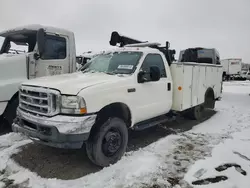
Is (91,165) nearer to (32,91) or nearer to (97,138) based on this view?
(97,138)

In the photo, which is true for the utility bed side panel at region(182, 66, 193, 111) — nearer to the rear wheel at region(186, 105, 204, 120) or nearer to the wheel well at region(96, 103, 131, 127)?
the rear wheel at region(186, 105, 204, 120)

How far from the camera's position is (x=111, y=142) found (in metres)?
3.95

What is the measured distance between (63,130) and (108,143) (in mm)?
912

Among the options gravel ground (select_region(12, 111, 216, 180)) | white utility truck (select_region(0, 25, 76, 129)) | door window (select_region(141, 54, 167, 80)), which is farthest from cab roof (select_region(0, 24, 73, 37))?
gravel ground (select_region(12, 111, 216, 180))

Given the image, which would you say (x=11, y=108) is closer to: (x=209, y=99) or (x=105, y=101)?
(x=105, y=101)

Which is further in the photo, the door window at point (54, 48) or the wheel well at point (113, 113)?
the door window at point (54, 48)

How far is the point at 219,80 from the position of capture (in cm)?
812

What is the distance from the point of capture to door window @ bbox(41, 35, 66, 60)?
5.92 m

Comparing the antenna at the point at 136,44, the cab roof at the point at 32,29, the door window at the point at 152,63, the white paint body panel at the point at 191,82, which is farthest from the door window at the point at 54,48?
the white paint body panel at the point at 191,82

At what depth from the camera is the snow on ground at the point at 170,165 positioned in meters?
3.37

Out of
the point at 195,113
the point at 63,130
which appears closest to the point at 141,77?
the point at 63,130

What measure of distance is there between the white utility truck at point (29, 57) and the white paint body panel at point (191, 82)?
9.95ft

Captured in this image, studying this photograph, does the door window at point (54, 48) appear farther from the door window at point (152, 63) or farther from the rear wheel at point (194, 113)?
the rear wheel at point (194, 113)

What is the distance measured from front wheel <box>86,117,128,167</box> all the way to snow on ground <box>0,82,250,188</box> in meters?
0.15
